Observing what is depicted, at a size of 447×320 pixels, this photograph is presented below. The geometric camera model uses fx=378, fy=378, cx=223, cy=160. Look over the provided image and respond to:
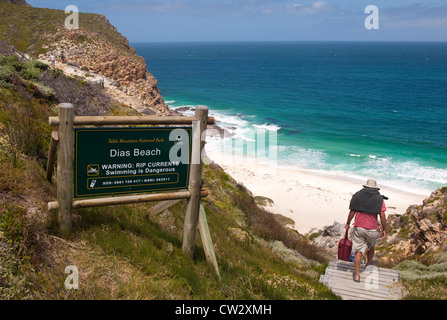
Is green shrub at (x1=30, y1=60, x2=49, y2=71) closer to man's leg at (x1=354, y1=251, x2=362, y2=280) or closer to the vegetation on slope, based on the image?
the vegetation on slope

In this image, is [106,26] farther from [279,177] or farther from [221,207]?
[221,207]

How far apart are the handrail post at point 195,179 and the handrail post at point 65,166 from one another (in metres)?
1.53

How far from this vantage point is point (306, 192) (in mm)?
30297

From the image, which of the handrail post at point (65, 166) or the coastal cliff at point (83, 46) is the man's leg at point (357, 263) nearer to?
the handrail post at point (65, 166)

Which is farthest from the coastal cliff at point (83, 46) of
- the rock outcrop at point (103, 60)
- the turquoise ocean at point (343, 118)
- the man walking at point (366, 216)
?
the man walking at point (366, 216)

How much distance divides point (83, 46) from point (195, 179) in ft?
148

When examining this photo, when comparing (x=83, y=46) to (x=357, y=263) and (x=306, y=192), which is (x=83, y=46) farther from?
(x=357, y=263)

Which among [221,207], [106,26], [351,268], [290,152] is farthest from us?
[106,26]

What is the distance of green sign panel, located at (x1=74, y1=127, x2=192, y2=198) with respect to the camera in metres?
4.59

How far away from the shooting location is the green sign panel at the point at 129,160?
459 centimetres

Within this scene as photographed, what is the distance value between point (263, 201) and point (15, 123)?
2109cm

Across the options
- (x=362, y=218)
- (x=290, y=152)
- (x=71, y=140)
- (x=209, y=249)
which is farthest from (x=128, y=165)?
(x=290, y=152)

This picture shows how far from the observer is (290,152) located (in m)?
41.6

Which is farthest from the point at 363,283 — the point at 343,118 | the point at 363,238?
the point at 343,118
